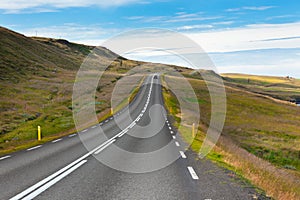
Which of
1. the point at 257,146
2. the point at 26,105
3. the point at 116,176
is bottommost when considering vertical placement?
the point at 257,146

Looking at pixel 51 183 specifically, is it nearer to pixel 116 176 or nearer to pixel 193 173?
pixel 116 176

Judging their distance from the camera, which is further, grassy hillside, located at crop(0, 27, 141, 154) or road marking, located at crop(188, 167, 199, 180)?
grassy hillside, located at crop(0, 27, 141, 154)

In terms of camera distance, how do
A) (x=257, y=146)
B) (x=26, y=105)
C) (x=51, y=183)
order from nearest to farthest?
(x=51, y=183), (x=257, y=146), (x=26, y=105)

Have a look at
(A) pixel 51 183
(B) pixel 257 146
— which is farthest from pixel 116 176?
(B) pixel 257 146

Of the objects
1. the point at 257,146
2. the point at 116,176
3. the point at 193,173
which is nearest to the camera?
the point at 116,176

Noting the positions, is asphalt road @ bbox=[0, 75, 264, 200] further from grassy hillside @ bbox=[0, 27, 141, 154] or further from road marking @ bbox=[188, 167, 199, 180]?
grassy hillside @ bbox=[0, 27, 141, 154]

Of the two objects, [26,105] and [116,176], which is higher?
[116,176]

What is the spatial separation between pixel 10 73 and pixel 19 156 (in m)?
68.2

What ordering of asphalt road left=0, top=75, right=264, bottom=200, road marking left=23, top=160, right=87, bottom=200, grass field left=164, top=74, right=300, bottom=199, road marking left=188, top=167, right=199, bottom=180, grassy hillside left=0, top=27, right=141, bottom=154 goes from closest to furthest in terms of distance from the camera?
road marking left=23, top=160, right=87, bottom=200
asphalt road left=0, top=75, right=264, bottom=200
road marking left=188, top=167, right=199, bottom=180
grass field left=164, top=74, right=300, bottom=199
grassy hillside left=0, top=27, right=141, bottom=154

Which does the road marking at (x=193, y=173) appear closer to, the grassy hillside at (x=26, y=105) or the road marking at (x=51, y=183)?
the road marking at (x=51, y=183)

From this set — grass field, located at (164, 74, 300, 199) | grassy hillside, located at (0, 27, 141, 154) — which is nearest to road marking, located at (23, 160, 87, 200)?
grass field, located at (164, 74, 300, 199)

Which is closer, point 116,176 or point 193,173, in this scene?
point 116,176

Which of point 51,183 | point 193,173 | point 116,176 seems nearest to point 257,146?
point 193,173

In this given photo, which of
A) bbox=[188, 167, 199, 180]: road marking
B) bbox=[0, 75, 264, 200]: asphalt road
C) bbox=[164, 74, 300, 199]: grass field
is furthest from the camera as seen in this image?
bbox=[164, 74, 300, 199]: grass field
